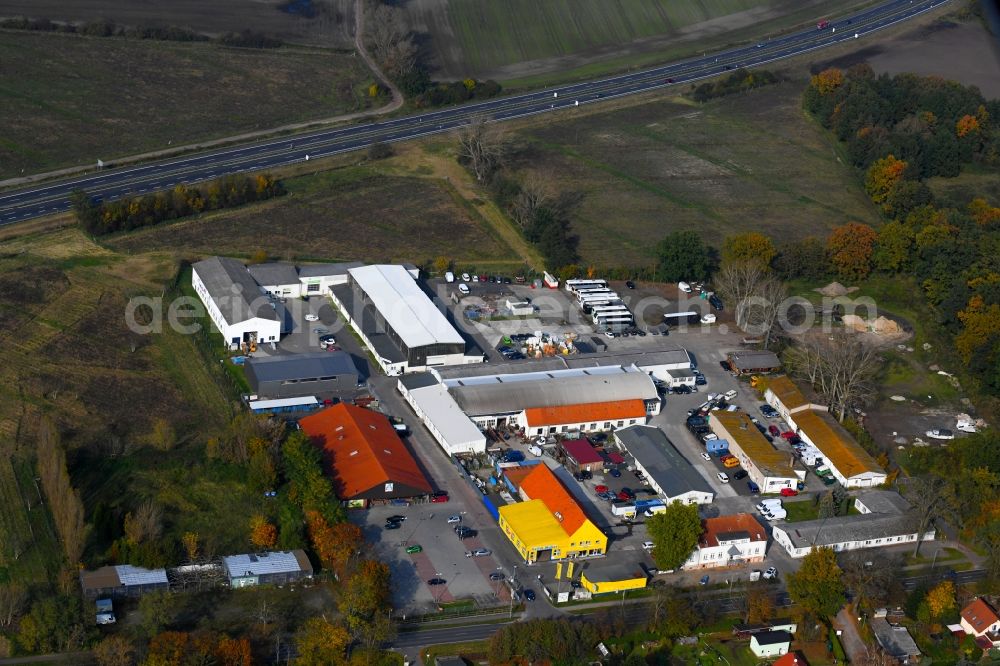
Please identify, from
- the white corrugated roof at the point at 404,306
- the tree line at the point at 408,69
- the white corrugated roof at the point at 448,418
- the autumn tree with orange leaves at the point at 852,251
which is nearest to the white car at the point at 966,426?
the autumn tree with orange leaves at the point at 852,251

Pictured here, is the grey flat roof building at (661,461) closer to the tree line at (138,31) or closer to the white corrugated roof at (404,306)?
the white corrugated roof at (404,306)

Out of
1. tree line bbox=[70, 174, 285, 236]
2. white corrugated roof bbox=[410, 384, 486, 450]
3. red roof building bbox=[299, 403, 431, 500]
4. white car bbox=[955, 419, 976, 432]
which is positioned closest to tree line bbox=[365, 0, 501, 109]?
tree line bbox=[70, 174, 285, 236]

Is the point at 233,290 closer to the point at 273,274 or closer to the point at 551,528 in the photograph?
the point at 273,274

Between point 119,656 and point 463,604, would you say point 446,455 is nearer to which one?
point 463,604

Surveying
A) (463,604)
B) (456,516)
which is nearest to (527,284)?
(456,516)

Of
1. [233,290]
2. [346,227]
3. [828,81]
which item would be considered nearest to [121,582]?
[233,290]

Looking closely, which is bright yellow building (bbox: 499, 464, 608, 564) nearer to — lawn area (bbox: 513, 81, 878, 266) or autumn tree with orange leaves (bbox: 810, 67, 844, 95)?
lawn area (bbox: 513, 81, 878, 266)
